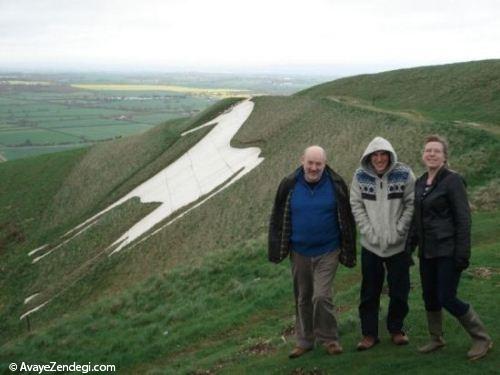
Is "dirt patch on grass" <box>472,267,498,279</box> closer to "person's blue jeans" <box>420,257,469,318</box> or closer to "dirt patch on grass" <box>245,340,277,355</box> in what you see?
"person's blue jeans" <box>420,257,469,318</box>

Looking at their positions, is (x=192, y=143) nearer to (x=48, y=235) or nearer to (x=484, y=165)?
(x=48, y=235)

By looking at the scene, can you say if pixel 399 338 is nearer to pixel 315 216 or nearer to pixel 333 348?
pixel 333 348

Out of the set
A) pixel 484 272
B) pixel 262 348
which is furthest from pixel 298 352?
pixel 484 272

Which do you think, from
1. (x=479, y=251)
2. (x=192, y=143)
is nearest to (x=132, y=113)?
(x=192, y=143)

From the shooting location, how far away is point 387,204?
8.05m

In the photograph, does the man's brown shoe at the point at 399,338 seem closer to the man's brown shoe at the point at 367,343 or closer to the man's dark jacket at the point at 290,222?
the man's brown shoe at the point at 367,343

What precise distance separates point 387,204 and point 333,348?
8.66 ft

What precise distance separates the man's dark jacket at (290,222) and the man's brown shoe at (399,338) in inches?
53.5

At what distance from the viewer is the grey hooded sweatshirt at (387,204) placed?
800cm

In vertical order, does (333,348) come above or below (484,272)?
below

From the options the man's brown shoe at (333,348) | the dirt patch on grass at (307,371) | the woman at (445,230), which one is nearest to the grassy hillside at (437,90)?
the woman at (445,230)

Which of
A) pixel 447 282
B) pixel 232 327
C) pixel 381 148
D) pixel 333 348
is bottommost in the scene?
pixel 232 327

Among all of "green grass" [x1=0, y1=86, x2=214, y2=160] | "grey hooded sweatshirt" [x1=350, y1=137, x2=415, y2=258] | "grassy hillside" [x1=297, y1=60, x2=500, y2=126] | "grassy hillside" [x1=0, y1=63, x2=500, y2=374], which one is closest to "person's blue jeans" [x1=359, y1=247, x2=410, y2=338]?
"grey hooded sweatshirt" [x1=350, y1=137, x2=415, y2=258]

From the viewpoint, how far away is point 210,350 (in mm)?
11945
